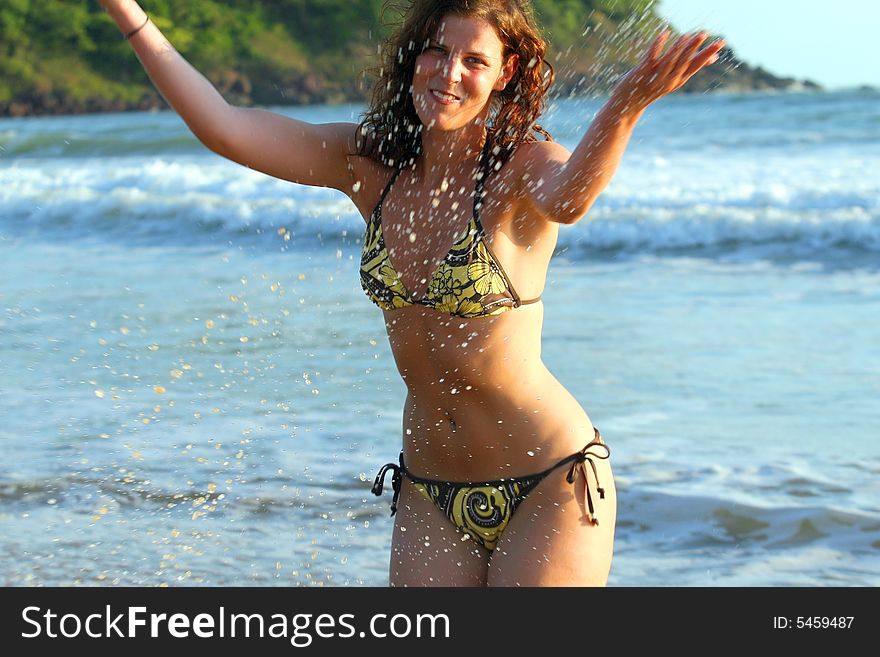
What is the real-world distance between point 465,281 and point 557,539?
2.14ft

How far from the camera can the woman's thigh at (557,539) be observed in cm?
303

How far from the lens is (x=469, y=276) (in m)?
2.99

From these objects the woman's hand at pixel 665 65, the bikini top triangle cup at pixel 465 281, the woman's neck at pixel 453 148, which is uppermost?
the woman's hand at pixel 665 65

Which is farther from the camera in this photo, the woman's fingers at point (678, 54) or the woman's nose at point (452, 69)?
the woman's nose at point (452, 69)

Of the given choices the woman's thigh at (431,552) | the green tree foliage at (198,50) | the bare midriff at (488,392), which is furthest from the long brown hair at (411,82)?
the green tree foliage at (198,50)

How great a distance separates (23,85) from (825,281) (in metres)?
47.1

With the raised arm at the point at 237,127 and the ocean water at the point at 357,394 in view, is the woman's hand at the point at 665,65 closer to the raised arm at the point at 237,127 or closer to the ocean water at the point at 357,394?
the raised arm at the point at 237,127

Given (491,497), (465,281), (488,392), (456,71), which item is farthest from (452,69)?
(491,497)

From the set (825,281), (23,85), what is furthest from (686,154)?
(23,85)

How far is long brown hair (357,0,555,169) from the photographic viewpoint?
10.2ft

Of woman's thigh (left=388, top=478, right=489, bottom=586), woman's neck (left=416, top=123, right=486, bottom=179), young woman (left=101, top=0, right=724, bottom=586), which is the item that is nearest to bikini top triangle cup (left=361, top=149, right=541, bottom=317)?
young woman (left=101, top=0, right=724, bottom=586)

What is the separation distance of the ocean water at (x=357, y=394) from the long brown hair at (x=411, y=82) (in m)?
2.04

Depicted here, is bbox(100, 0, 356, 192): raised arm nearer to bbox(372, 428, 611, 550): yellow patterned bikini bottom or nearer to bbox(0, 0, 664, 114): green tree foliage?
bbox(372, 428, 611, 550): yellow patterned bikini bottom

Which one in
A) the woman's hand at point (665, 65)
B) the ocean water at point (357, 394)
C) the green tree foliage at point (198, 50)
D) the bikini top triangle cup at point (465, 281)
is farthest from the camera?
the green tree foliage at point (198, 50)
